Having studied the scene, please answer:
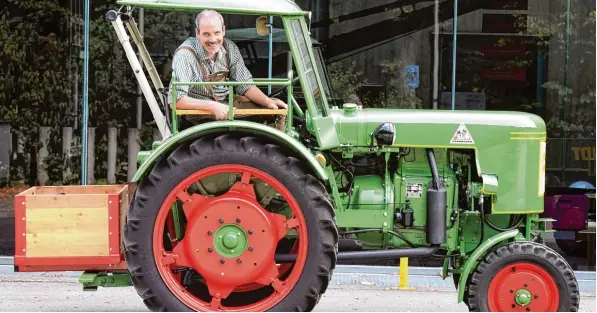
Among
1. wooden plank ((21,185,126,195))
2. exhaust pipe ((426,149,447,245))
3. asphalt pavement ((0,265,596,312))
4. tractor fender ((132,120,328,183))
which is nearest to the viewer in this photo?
tractor fender ((132,120,328,183))

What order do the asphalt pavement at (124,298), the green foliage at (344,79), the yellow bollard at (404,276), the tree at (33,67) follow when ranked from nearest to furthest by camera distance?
the asphalt pavement at (124,298)
the yellow bollard at (404,276)
the green foliage at (344,79)
the tree at (33,67)

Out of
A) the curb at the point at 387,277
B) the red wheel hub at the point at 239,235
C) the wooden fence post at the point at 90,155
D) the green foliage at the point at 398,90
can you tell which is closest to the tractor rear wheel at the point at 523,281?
the red wheel hub at the point at 239,235

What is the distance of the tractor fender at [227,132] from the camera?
6.79 m

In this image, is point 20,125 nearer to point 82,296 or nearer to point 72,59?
point 72,59

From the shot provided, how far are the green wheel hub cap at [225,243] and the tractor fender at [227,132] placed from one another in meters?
0.58

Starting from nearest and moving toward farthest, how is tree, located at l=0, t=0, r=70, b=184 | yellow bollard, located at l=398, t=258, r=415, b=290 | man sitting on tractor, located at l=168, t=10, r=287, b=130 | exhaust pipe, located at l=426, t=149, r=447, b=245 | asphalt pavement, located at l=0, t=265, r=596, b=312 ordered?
man sitting on tractor, located at l=168, t=10, r=287, b=130
exhaust pipe, located at l=426, t=149, r=447, b=245
asphalt pavement, located at l=0, t=265, r=596, b=312
yellow bollard, located at l=398, t=258, r=415, b=290
tree, located at l=0, t=0, r=70, b=184

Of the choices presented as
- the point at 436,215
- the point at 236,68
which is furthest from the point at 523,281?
the point at 236,68

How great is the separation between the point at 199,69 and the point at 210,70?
11cm

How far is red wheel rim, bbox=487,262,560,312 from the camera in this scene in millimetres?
7188

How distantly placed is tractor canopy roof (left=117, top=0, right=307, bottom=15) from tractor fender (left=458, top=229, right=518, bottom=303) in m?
1.91

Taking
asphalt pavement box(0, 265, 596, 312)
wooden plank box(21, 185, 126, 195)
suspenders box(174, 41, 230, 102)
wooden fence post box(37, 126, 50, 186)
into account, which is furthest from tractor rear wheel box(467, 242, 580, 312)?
wooden fence post box(37, 126, 50, 186)

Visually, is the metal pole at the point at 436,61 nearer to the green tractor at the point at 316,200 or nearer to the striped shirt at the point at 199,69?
the green tractor at the point at 316,200

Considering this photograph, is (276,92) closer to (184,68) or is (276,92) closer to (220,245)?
(184,68)

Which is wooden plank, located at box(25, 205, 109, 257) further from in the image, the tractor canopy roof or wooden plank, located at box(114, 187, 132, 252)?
the tractor canopy roof
